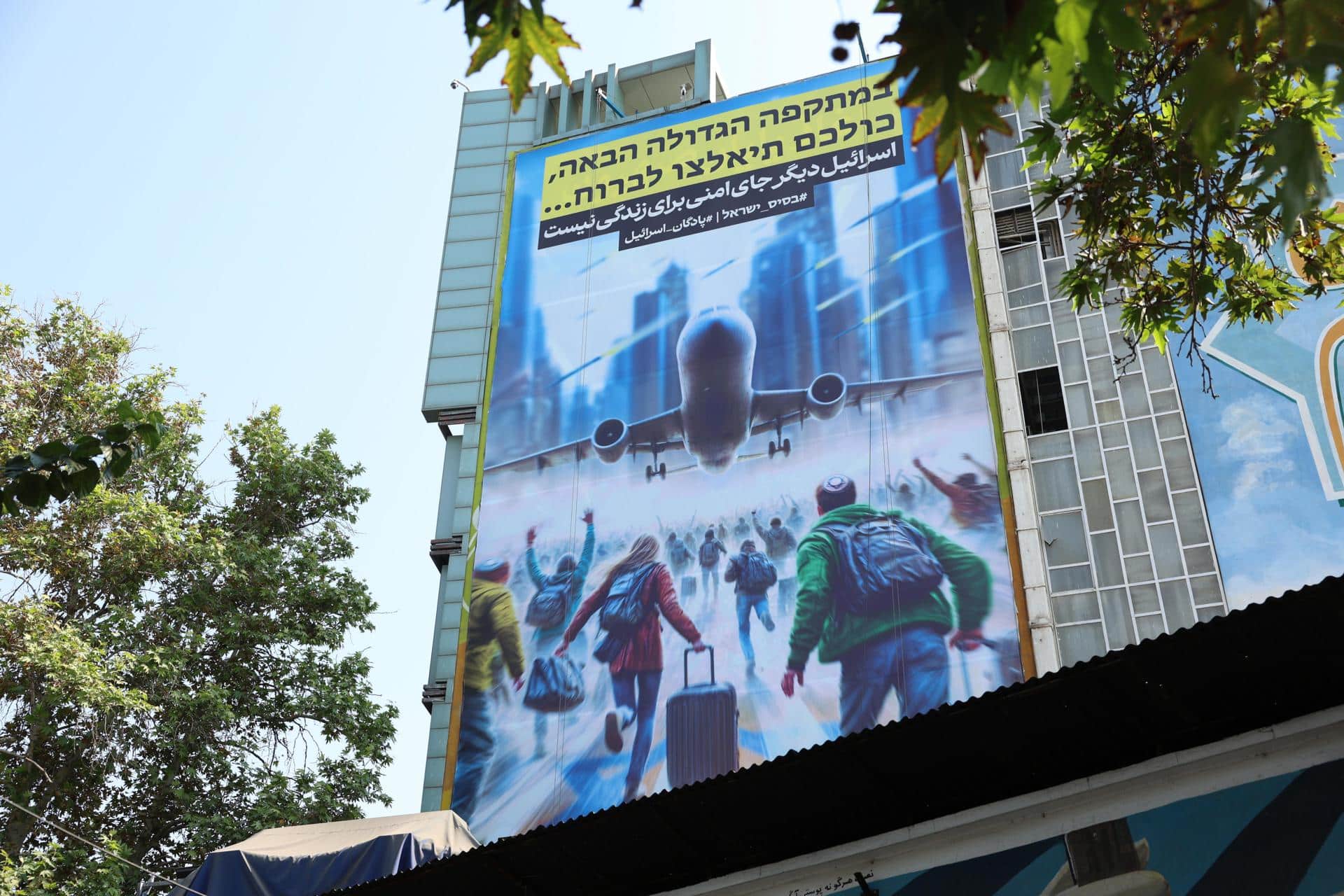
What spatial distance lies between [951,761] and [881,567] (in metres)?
11.0

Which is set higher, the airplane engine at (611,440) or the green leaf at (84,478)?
the airplane engine at (611,440)

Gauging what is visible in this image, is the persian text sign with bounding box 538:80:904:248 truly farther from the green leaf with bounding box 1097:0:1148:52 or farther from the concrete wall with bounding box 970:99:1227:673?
the green leaf with bounding box 1097:0:1148:52

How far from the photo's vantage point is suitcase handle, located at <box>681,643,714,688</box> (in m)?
17.4

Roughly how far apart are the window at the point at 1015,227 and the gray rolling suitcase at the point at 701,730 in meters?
8.54

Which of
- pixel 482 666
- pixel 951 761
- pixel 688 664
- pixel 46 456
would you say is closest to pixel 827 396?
pixel 688 664

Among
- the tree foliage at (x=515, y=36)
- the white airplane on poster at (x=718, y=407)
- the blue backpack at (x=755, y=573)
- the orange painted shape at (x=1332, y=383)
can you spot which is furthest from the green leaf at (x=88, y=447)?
the orange painted shape at (x=1332, y=383)

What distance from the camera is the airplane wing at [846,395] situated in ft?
60.8

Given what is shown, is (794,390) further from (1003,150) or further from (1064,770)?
(1064,770)

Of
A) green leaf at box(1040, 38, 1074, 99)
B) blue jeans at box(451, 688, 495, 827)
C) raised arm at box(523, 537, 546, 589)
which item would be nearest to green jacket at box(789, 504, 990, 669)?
raised arm at box(523, 537, 546, 589)

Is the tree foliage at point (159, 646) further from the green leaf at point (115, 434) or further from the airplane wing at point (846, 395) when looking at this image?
the green leaf at point (115, 434)

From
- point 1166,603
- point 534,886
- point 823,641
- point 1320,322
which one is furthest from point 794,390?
point 534,886

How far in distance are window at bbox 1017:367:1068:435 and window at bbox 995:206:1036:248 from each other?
246 cm

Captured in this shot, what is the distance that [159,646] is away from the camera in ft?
55.3

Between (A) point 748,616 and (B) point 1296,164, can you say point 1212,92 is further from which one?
(A) point 748,616
